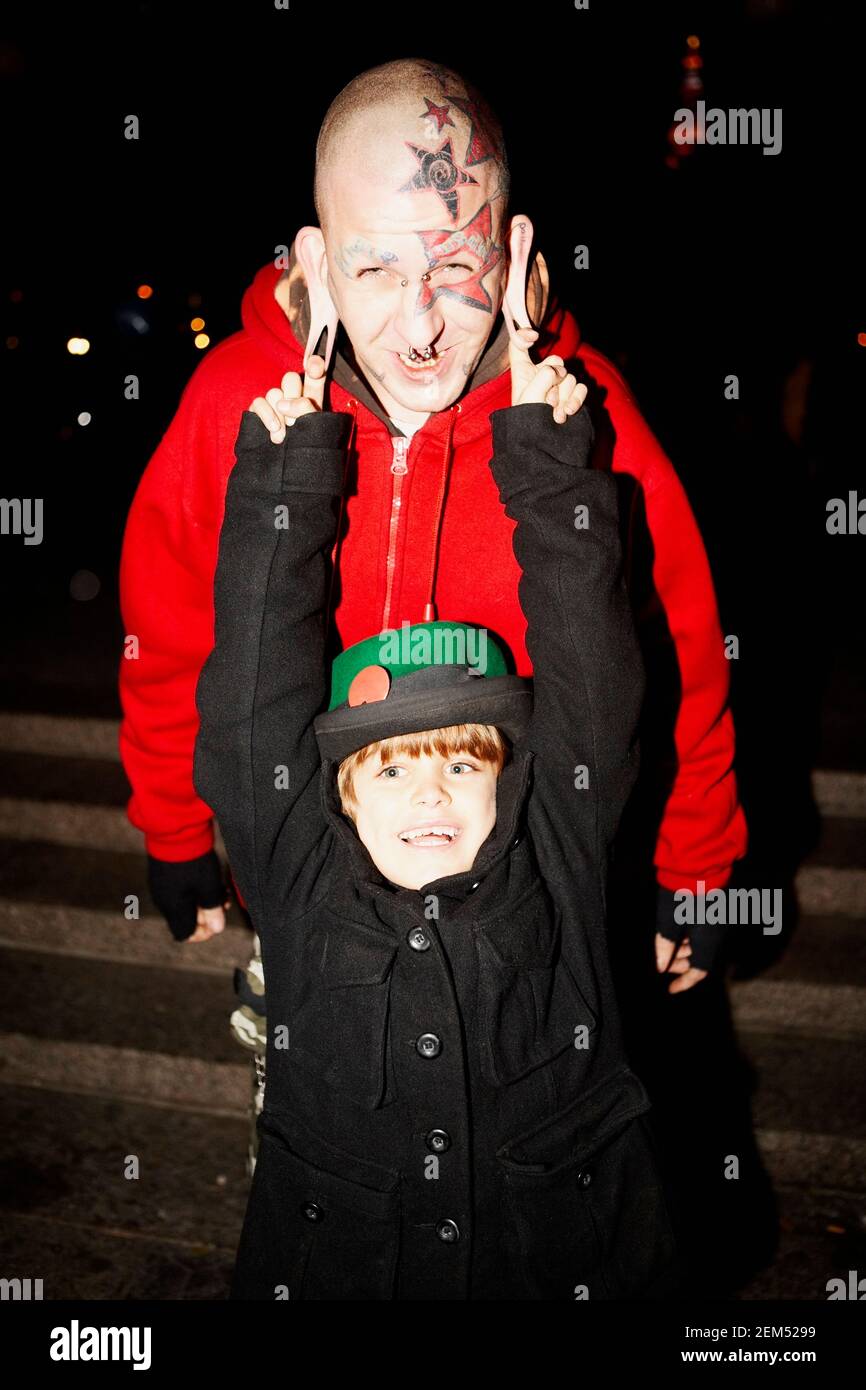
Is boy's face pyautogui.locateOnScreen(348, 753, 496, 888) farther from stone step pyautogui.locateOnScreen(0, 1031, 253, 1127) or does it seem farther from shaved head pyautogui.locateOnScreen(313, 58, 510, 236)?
stone step pyautogui.locateOnScreen(0, 1031, 253, 1127)

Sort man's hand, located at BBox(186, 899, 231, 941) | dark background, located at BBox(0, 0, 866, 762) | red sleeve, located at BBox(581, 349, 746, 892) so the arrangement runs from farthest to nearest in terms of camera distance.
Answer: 1. dark background, located at BBox(0, 0, 866, 762)
2. man's hand, located at BBox(186, 899, 231, 941)
3. red sleeve, located at BBox(581, 349, 746, 892)

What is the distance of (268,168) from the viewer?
6.00 metres

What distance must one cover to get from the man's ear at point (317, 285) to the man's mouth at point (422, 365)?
122 mm

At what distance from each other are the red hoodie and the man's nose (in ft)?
0.81

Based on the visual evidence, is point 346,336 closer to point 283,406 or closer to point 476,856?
point 283,406

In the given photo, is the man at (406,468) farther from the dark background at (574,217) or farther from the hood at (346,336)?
the dark background at (574,217)

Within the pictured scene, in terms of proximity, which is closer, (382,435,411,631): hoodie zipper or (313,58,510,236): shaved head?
(313,58,510,236): shaved head

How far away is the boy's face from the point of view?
176 centimetres

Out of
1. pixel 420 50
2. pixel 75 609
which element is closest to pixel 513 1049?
pixel 420 50

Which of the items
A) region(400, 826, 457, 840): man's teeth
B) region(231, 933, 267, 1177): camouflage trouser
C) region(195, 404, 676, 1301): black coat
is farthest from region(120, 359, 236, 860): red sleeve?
region(400, 826, 457, 840): man's teeth

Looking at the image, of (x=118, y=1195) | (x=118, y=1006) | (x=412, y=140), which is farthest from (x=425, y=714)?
(x=118, y=1006)

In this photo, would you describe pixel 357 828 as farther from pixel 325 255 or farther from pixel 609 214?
pixel 609 214

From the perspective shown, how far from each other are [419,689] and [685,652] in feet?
2.21

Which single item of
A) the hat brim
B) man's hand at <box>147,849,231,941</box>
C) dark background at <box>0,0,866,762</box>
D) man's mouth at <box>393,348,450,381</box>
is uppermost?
dark background at <box>0,0,866,762</box>
